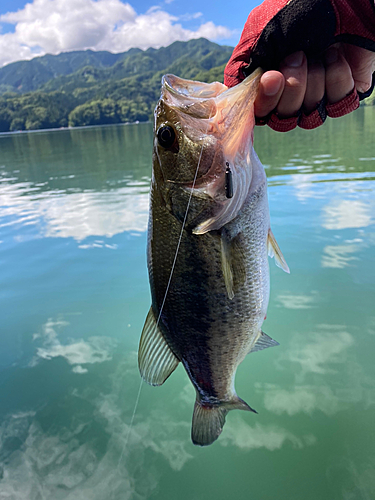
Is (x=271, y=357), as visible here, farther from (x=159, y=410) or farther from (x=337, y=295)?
(x=337, y=295)

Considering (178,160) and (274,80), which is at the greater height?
(274,80)

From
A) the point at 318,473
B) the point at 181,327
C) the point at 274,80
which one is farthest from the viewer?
the point at 318,473

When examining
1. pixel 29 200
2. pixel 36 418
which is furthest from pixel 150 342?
pixel 29 200

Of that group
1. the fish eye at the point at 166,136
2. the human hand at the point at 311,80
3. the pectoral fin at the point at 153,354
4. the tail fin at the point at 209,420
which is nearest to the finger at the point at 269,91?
the human hand at the point at 311,80

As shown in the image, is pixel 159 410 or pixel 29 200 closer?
pixel 159 410

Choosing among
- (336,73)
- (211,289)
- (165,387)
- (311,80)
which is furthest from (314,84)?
(165,387)

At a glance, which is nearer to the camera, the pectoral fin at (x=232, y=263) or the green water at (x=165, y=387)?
the pectoral fin at (x=232, y=263)

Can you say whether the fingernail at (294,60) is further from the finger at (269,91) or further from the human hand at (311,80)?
the finger at (269,91)
